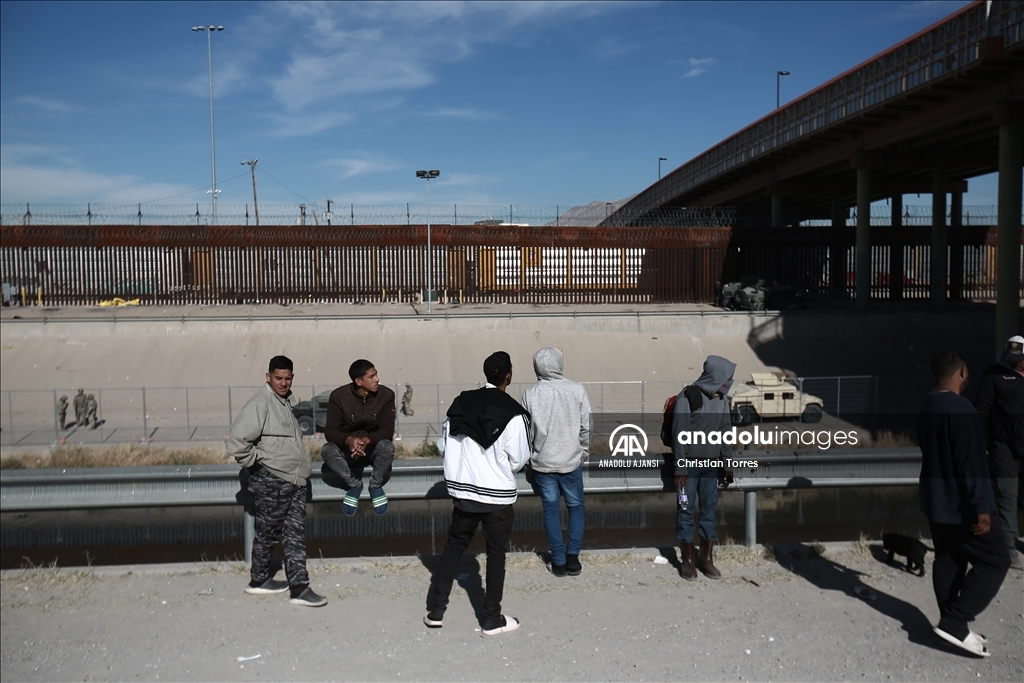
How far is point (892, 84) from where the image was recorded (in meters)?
22.8

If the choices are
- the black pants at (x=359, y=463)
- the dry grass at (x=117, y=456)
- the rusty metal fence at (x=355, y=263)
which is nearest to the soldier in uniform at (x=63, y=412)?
the dry grass at (x=117, y=456)

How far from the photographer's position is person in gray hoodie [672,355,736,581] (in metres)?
5.87

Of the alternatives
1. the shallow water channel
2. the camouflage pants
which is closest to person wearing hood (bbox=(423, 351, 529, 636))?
the camouflage pants

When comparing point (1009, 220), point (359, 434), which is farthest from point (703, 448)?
point (1009, 220)

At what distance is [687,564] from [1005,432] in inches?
107

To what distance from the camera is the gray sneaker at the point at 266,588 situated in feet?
18.4

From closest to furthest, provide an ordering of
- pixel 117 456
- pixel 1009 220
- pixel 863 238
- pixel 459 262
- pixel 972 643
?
1. pixel 972 643
2. pixel 117 456
3. pixel 1009 220
4. pixel 459 262
5. pixel 863 238

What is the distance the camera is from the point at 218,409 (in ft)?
64.3

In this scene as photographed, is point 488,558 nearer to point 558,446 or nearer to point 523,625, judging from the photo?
point 523,625

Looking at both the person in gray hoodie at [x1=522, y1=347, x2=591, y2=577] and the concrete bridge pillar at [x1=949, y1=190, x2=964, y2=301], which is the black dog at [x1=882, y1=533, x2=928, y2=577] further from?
the concrete bridge pillar at [x1=949, y1=190, x2=964, y2=301]

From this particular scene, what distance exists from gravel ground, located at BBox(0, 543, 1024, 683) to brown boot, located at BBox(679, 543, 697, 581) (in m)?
0.07

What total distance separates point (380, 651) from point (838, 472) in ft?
12.7

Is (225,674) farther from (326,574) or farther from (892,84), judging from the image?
(892,84)

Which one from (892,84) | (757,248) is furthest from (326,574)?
(757,248)
